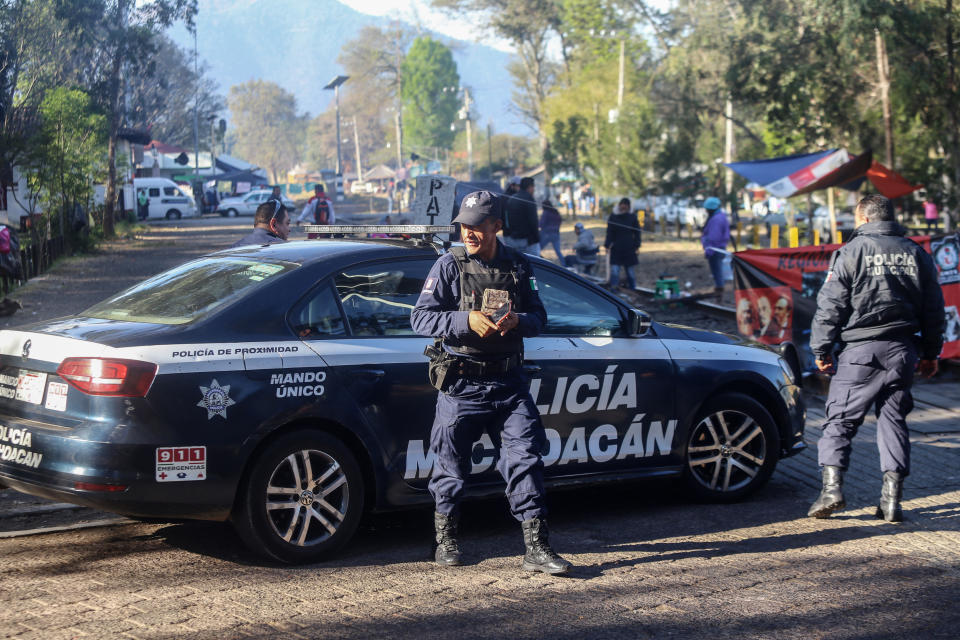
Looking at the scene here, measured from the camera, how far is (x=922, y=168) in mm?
23297

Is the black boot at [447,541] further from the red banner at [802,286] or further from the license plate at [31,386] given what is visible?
the red banner at [802,286]

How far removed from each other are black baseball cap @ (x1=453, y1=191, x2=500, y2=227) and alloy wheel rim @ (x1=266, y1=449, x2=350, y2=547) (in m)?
1.32

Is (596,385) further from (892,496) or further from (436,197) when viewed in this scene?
(436,197)

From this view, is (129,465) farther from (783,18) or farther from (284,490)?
(783,18)

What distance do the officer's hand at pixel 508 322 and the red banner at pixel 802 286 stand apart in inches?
274

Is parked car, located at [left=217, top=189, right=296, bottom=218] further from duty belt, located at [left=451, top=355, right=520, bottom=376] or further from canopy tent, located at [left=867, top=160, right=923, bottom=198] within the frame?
duty belt, located at [left=451, top=355, right=520, bottom=376]

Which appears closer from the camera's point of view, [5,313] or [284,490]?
[284,490]

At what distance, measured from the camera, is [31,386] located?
4977 mm

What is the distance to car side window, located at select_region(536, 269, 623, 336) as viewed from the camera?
6082 millimetres

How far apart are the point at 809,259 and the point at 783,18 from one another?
16.4 meters

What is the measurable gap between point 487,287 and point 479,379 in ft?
1.44

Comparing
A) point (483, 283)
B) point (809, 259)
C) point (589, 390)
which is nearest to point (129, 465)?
point (483, 283)

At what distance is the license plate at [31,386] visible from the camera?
16.2 ft

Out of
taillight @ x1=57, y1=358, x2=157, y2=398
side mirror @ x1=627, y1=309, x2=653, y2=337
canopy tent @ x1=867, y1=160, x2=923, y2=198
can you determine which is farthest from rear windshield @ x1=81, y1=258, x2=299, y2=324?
canopy tent @ x1=867, y1=160, x2=923, y2=198
